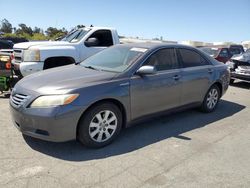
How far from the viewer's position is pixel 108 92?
4.02m

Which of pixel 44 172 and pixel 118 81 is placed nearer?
pixel 44 172

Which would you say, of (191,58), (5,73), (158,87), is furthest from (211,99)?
(5,73)

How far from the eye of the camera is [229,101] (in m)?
7.58

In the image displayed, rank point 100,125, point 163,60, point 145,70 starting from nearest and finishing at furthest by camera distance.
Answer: point 100,125 < point 145,70 < point 163,60

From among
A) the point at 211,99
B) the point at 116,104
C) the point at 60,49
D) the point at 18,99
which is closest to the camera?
the point at 18,99

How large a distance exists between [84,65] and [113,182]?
2508 mm

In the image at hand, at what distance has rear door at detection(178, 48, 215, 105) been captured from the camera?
537 cm

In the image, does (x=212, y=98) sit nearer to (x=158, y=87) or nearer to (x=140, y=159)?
(x=158, y=87)

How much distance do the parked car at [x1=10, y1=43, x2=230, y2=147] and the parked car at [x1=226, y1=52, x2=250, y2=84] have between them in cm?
467

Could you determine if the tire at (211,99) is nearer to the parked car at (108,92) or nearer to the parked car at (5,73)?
the parked car at (108,92)

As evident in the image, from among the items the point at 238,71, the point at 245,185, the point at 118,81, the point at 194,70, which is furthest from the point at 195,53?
the point at 238,71

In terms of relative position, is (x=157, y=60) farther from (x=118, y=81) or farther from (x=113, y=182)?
(x=113, y=182)

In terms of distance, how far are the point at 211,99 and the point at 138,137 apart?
2457 millimetres

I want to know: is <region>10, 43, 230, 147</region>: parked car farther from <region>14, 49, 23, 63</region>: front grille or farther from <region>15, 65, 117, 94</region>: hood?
<region>14, 49, 23, 63</region>: front grille
